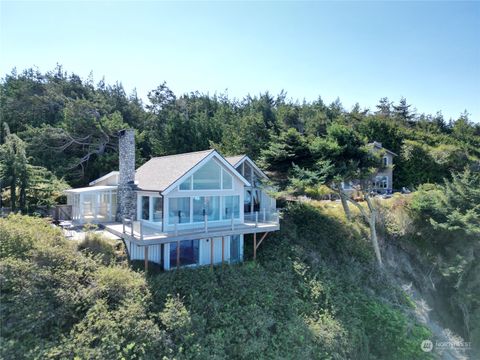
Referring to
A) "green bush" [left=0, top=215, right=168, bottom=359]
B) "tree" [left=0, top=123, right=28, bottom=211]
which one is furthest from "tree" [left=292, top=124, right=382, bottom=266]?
"tree" [left=0, top=123, right=28, bottom=211]

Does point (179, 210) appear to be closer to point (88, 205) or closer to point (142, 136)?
point (88, 205)

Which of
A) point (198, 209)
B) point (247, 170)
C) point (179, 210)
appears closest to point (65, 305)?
point (179, 210)

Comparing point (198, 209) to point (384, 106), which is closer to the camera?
point (198, 209)

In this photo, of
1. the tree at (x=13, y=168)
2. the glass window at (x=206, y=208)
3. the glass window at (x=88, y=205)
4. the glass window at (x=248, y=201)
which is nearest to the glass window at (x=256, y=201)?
the glass window at (x=248, y=201)

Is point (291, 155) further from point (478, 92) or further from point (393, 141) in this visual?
point (393, 141)

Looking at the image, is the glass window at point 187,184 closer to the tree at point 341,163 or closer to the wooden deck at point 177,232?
the wooden deck at point 177,232

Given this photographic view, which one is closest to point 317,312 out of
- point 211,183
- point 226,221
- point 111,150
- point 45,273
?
point 226,221
